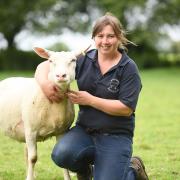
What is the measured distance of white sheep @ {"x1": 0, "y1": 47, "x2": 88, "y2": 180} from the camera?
578cm

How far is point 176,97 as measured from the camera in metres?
20.0

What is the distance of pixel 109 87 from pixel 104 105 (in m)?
0.25

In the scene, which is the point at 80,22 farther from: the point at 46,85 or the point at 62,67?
the point at 62,67

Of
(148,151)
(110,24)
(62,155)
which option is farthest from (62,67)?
(148,151)

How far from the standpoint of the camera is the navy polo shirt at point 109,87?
5934 mm

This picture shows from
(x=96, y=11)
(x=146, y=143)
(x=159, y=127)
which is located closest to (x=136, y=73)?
(x=146, y=143)

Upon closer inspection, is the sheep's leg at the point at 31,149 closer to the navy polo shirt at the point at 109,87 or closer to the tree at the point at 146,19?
the navy polo shirt at the point at 109,87

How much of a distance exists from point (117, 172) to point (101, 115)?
0.68 m

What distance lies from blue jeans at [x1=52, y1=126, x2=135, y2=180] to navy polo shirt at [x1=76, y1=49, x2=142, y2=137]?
12 centimetres

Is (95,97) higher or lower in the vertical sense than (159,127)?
higher

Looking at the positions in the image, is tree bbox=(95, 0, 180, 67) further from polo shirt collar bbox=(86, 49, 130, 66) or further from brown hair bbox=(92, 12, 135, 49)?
brown hair bbox=(92, 12, 135, 49)

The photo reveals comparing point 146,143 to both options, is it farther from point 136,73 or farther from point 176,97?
point 176,97

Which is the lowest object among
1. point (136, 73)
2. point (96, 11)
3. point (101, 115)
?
point (96, 11)

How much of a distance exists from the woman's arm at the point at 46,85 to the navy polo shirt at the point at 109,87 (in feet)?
0.97
